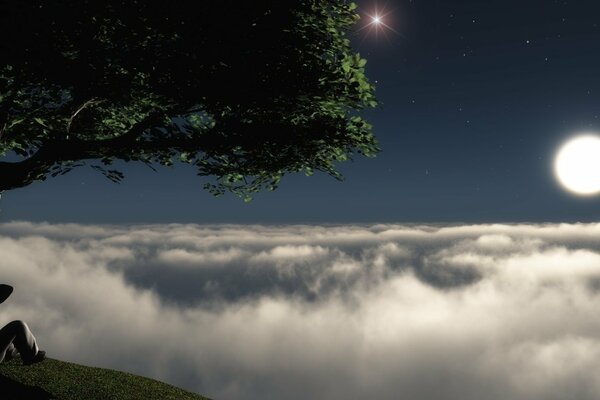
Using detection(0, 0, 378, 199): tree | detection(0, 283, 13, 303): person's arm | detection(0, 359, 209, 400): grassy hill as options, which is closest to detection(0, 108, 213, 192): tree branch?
detection(0, 0, 378, 199): tree

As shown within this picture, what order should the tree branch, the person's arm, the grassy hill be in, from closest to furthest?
the person's arm → the tree branch → the grassy hill

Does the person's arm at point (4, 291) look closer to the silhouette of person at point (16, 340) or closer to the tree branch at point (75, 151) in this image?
the silhouette of person at point (16, 340)

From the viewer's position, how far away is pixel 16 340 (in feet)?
39.6

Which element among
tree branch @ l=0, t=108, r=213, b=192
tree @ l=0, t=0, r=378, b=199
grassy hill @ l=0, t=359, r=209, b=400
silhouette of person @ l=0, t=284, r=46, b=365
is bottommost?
grassy hill @ l=0, t=359, r=209, b=400

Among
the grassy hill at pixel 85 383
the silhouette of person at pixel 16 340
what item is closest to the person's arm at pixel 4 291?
the silhouette of person at pixel 16 340

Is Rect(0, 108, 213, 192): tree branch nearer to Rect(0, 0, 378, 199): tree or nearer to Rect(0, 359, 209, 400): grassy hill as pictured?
Rect(0, 0, 378, 199): tree

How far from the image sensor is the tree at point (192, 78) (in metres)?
12.6

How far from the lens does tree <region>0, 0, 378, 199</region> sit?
12.6 metres

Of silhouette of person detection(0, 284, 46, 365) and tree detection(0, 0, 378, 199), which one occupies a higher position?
tree detection(0, 0, 378, 199)

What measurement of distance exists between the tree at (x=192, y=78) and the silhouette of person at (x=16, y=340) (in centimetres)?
474

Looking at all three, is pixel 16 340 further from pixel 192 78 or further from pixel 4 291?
pixel 192 78

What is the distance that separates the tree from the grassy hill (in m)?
6.67

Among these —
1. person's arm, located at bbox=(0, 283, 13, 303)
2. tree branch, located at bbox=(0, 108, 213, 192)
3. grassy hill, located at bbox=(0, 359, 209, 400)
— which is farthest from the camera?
grassy hill, located at bbox=(0, 359, 209, 400)

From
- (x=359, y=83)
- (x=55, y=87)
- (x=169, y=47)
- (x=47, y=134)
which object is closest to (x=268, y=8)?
(x=169, y=47)
